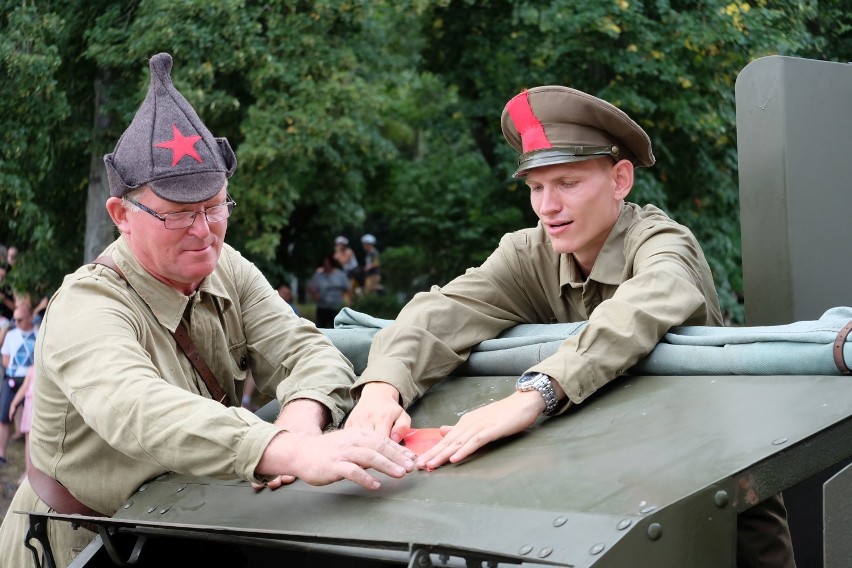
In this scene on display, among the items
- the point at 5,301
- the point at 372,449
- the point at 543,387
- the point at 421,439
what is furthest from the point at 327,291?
the point at 372,449

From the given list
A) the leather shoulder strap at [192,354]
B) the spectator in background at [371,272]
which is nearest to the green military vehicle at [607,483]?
the leather shoulder strap at [192,354]

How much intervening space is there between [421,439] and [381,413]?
173 millimetres

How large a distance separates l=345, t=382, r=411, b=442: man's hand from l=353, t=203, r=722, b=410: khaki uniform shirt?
4 cm

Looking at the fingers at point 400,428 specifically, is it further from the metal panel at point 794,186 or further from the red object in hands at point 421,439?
the metal panel at point 794,186

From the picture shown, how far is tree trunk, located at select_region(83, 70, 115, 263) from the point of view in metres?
12.4

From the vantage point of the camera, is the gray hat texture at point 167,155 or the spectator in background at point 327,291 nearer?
the gray hat texture at point 167,155

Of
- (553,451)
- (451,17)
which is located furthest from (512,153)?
(553,451)

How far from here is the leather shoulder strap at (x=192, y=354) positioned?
3.30 meters

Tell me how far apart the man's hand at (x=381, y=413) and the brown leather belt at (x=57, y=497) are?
2.41 ft

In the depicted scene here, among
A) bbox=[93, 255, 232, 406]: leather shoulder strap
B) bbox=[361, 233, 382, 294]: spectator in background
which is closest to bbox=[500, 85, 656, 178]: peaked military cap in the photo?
bbox=[93, 255, 232, 406]: leather shoulder strap

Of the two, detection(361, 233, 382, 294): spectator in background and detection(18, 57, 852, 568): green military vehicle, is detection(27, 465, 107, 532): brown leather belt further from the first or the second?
detection(361, 233, 382, 294): spectator in background

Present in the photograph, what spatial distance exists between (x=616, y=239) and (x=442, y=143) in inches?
561

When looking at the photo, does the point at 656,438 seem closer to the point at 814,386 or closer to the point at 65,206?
the point at 814,386

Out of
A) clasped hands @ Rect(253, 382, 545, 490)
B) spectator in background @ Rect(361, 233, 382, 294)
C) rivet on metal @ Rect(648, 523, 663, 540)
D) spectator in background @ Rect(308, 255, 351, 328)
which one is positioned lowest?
spectator in background @ Rect(361, 233, 382, 294)
